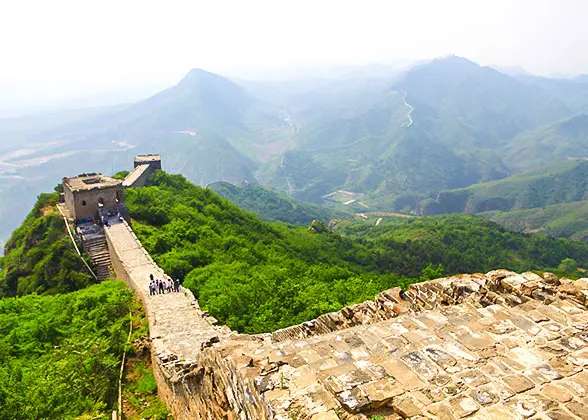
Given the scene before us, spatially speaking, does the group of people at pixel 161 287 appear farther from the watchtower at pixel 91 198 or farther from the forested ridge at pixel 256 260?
the watchtower at pixel 91 198

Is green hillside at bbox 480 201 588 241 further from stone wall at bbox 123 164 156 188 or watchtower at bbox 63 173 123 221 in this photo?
watchtower at bbox 63 173 123 221

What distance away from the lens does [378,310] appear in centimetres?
1059

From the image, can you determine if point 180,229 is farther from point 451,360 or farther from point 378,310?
point 451,360

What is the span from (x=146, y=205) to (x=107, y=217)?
19.1 ft

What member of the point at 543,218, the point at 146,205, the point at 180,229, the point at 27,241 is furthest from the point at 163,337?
the point at 543,218

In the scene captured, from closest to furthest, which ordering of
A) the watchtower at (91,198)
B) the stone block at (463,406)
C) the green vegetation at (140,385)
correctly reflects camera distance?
the stone block at (463,406), the green vegetation at (140,385), the watchtower at (91,198)

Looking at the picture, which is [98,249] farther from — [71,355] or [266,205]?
[266,205]

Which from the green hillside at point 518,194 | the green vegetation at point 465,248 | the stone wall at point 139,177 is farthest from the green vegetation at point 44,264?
the green hillside at point 518,194

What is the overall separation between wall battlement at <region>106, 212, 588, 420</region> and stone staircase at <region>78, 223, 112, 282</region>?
17.1 m

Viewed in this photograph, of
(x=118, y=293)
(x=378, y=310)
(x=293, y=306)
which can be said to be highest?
(x=378, y=310)

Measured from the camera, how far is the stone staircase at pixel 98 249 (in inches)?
997

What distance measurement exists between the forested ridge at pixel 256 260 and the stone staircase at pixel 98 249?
2.65 meters

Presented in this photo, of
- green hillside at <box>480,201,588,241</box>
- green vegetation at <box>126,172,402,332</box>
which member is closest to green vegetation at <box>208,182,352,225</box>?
green hillside at <box>480,201,588,241</box>

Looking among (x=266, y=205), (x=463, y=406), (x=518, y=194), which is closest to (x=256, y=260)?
(x=463, y=406)
